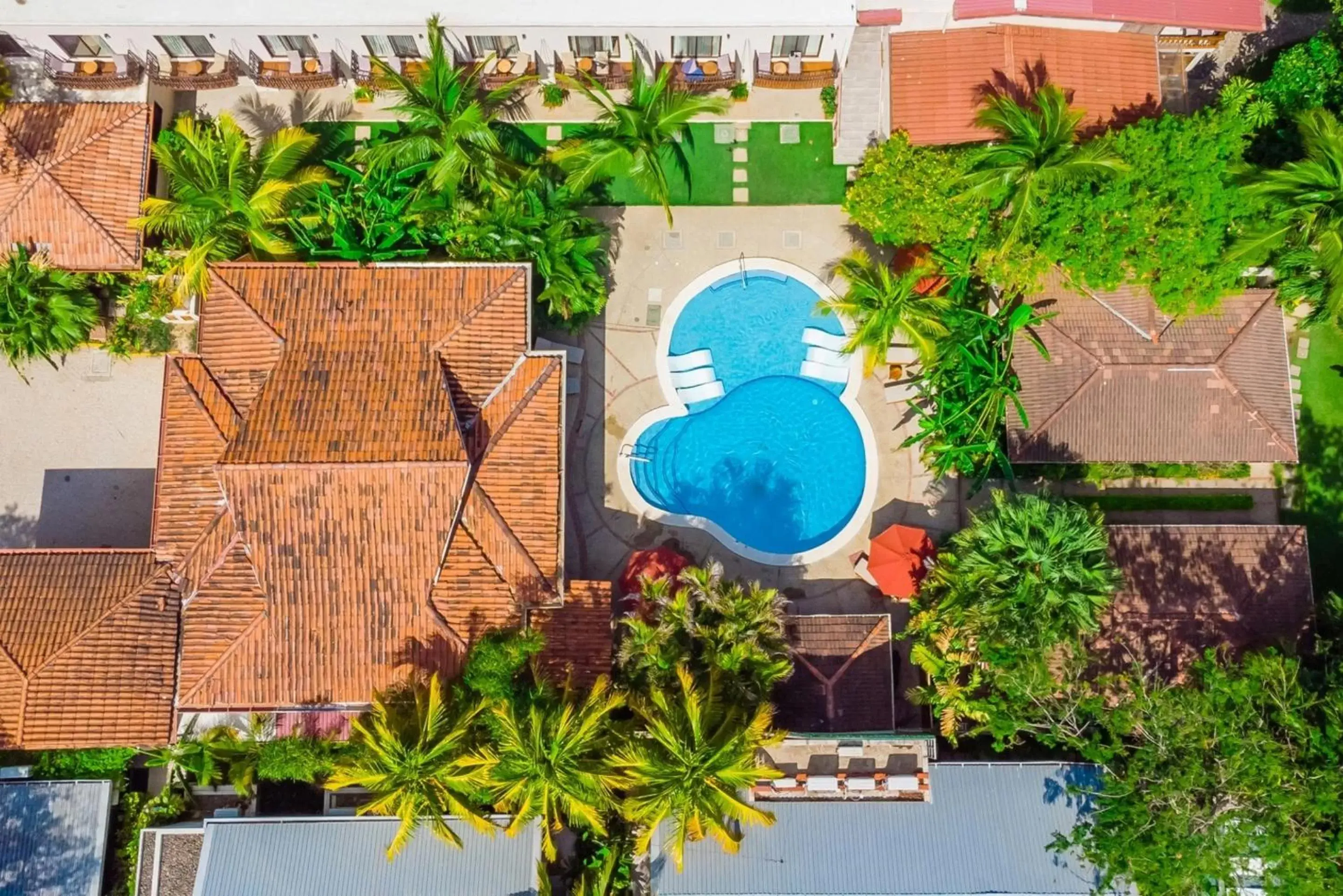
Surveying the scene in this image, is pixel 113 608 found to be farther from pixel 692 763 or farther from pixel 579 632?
pixel 692 763

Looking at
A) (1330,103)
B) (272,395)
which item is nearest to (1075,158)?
(1330,103)

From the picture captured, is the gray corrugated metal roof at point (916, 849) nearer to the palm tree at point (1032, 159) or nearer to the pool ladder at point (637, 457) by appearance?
the pool ladder at point (637, 457)

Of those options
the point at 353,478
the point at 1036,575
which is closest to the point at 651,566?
Result: the point at 353,478

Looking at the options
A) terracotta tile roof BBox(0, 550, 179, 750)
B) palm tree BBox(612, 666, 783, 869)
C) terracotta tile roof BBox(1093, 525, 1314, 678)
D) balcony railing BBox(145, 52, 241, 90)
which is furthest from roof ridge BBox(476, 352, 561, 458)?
terracotta tile roof BBox(1093, 525, 1314, 678)

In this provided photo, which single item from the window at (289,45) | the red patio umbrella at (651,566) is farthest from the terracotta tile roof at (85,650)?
the window at (289,45)

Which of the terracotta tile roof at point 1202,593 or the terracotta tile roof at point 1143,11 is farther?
the terracotta tile roof at point 1143,11
